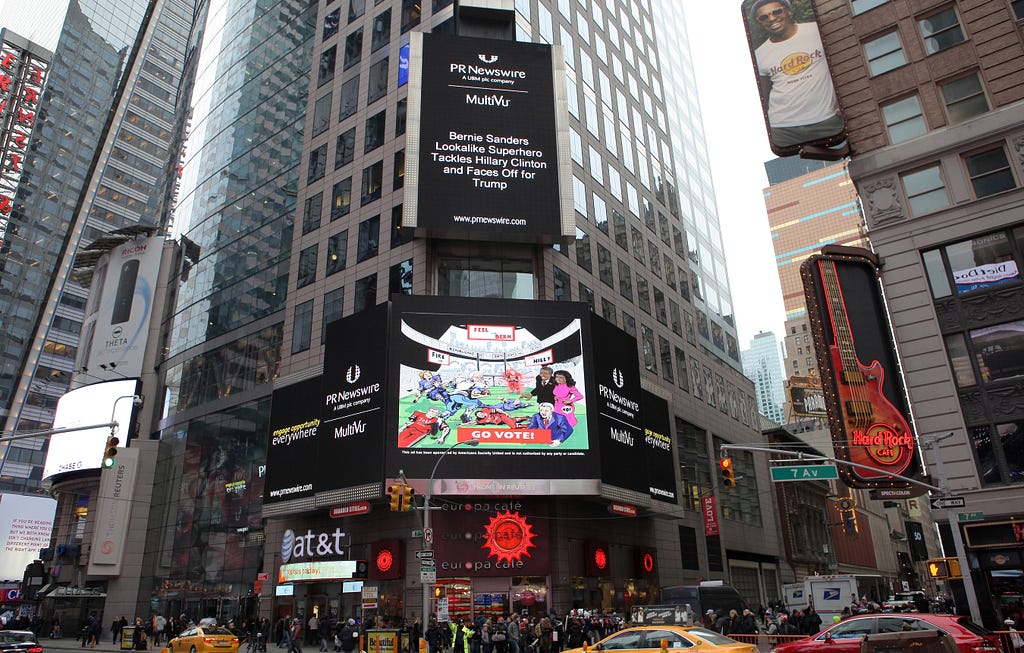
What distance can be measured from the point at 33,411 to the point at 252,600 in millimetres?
78073

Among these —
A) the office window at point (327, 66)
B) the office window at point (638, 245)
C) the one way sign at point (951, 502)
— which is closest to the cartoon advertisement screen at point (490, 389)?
the one way sign at point (951, 502)

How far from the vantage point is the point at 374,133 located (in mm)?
48781

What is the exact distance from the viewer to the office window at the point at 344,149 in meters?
50.1

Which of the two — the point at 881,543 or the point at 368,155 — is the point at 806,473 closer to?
the point at 368,155

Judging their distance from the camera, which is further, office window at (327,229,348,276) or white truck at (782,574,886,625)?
office window at (327,229,348,276)

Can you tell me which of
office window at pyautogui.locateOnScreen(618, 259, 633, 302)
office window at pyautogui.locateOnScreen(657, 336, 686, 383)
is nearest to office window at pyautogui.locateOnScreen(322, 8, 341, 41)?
office window at pyautogui.locateOnScreen(618, 259, 633, 302)

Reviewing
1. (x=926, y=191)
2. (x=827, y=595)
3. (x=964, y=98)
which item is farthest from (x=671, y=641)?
(x=827, y=595)

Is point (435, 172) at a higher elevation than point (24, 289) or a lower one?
lower

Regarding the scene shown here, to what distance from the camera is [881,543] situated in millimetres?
111625

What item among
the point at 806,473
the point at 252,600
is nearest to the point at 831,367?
the point at 806,473

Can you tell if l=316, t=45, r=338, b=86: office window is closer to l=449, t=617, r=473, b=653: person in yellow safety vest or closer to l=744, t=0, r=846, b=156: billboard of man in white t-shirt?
l=744, t=0, r=846, b=156: billboard of man in white t-shirt

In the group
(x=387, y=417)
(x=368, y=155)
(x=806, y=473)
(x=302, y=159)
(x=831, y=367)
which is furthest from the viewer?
(x=302, y=159)

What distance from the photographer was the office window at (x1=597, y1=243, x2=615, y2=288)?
168ft

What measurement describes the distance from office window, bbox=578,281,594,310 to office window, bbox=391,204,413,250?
38.9 feet
